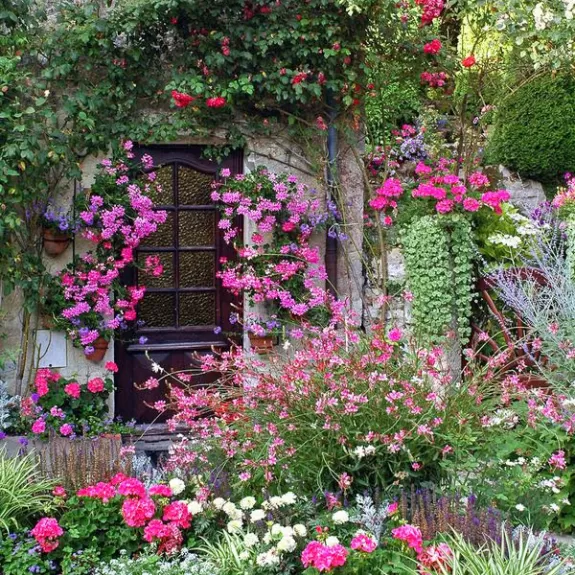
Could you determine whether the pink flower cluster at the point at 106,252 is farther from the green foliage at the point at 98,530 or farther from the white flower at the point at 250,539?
the white flower at the point at 250,539

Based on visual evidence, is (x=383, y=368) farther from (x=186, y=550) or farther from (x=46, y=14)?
(x=46, y=14)

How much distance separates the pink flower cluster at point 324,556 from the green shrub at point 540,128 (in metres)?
5.14

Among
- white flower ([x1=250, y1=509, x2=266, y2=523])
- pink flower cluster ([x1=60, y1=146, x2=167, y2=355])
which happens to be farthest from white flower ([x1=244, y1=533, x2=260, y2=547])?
pink flower cluster ([x1=60, y1=146, x2=167, y2=355])

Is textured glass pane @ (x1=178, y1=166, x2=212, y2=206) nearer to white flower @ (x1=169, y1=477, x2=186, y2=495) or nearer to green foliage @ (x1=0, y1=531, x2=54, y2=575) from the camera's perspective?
white flower @ (x1=169, y1=477, x2=186, y2=495)

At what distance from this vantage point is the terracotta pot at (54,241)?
20.4 feet

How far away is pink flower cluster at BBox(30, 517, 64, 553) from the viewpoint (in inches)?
154

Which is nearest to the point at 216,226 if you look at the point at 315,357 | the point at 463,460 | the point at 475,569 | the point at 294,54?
the point at 294,54

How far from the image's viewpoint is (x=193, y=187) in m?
6.73

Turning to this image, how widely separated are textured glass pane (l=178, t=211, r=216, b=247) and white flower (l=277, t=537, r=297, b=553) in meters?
3.56

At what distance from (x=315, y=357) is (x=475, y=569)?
137 cm

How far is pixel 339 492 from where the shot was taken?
4016 millimetres

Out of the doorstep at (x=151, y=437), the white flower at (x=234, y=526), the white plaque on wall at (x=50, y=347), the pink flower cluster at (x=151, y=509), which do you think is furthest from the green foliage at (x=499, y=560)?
the white plaque on wall at (x=50, y=347)

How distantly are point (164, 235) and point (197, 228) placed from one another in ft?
0.85

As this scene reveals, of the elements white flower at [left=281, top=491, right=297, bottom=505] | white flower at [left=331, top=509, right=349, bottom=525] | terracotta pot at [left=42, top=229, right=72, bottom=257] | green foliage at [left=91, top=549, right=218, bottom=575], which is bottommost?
green foliage at [left=91, top=549, right=218, bottom=575]
